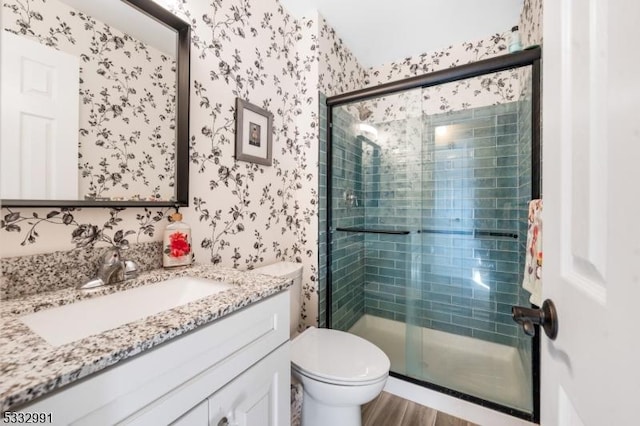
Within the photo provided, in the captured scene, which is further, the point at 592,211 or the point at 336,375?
the point at 336,375

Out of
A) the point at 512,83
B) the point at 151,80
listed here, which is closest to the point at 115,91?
the point at 151,80

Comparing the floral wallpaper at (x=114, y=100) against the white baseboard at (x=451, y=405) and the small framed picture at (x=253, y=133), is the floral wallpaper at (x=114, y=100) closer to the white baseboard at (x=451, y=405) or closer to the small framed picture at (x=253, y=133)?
the small framed picture at (x=253, y=133)

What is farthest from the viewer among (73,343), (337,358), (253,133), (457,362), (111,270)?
(457,362)

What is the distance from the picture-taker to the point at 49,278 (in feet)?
2.54

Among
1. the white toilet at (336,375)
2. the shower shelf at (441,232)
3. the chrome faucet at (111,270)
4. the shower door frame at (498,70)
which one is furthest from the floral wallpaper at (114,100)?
the shower shelf at (441,232)

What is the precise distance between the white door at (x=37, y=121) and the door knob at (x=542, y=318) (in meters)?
1.24

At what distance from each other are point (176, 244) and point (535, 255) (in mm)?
1436

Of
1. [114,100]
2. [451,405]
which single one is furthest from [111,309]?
[451,405]

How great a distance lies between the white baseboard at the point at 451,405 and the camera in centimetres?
137

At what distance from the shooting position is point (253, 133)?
1473mm

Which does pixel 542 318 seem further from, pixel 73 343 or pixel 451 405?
pixel 451 405

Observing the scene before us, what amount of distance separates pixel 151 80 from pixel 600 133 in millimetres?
1301

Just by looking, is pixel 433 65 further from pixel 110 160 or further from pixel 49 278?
pixel 49 278

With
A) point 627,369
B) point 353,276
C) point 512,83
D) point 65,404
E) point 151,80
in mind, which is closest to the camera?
point 627,369
